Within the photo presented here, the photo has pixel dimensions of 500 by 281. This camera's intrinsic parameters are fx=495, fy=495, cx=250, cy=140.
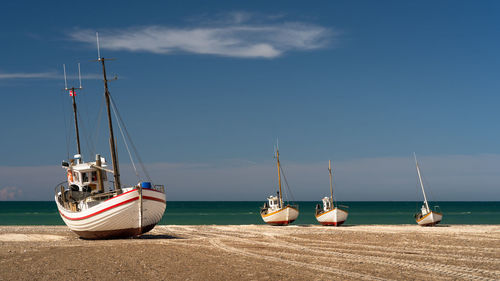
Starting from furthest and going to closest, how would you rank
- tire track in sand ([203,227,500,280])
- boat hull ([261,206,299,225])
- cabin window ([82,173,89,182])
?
1. boat hull ([261,206,299,225])
2. cabin window ([82,173,89,182])
3. tire track in sand ([203,227,500,280])

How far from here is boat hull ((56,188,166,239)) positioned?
26484 mm

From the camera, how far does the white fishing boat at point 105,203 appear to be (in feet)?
87.4

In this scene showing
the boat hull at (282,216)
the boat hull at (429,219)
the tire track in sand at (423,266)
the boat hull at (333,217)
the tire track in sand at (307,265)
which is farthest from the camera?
the boat hull at (429,219)

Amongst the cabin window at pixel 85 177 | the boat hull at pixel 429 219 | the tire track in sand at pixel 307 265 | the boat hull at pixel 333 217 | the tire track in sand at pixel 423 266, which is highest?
the cabin window at pixel 85 177

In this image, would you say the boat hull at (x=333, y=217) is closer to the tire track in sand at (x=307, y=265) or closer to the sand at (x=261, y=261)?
the sand at (x=261, y=261)

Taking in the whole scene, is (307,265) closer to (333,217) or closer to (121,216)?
(121,216)

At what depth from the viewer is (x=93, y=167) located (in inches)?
1230

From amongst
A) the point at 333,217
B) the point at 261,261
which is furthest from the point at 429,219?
the point at 261,261

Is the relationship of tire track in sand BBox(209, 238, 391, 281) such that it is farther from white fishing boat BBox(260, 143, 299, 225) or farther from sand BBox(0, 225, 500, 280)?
white fishing boat BBox(260, 143, 299, 225)

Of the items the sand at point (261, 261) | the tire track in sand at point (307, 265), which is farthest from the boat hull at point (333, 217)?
the tire track in sand at point (307, 265)

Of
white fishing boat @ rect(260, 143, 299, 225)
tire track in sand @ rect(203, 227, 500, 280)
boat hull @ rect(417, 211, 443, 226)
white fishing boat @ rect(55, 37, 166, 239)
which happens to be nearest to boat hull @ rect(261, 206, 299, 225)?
white fishing boat @ rect(260, 143, 299, 225)

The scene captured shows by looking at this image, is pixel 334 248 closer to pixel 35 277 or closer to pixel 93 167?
pixel 35 277

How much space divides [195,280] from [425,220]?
1538 inches

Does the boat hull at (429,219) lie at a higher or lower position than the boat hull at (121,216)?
lower
